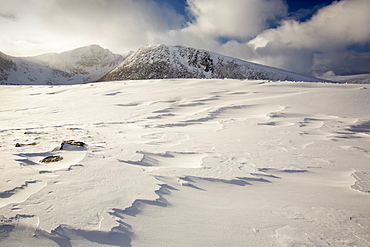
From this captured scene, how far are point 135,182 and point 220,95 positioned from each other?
7.03m

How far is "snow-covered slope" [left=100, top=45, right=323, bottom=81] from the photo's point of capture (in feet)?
179

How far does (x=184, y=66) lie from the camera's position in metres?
62.1

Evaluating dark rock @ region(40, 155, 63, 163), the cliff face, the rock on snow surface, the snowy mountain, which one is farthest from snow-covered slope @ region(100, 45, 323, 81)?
the cliff face

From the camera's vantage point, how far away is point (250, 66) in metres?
55.2

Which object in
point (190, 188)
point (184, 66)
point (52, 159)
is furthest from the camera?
point (184, 66)

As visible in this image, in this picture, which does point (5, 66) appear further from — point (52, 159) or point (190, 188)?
point (190, 188)

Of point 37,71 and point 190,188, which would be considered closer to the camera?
point 190,188

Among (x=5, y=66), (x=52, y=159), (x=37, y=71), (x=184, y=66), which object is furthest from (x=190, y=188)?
(x=37, y=71)

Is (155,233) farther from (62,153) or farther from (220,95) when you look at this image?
(220,95)

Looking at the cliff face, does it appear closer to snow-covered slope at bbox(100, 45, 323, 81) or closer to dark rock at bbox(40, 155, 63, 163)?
snow-covered slope at bbox(100, 45, 323, 81)

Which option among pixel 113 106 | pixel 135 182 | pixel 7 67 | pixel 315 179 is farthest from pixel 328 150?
pixel 7 67

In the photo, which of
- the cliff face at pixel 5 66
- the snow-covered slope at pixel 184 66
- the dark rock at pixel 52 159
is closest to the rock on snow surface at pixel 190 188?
the dark rock at pixel 52 159

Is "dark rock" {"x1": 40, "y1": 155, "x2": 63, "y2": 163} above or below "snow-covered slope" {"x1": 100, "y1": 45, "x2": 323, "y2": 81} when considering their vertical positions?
below

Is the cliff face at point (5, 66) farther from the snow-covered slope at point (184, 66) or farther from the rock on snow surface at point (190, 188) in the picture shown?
the rock on snow surface at point (190, 188)
